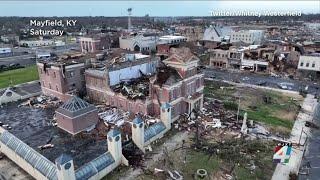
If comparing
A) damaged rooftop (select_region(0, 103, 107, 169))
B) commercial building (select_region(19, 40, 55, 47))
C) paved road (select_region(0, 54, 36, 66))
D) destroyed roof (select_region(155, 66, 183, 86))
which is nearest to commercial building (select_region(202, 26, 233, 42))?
paved road (select_region(0, 54, 36, 66))

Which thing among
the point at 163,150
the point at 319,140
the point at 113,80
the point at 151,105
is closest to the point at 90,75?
the point at 113,80

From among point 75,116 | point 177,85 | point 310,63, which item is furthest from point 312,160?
point 310,63

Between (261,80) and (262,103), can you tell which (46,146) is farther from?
(261,80)

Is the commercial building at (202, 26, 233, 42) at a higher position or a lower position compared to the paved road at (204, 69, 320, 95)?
higher

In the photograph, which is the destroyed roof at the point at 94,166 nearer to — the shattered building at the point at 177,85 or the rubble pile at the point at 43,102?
the shattered building at the point at 177,85

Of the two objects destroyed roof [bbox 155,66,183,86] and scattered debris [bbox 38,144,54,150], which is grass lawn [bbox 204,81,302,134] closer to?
destroyed roof [bbox 155,66,183,86]

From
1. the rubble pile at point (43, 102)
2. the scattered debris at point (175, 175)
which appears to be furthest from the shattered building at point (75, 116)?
the scattered debris at point (175, 175)
